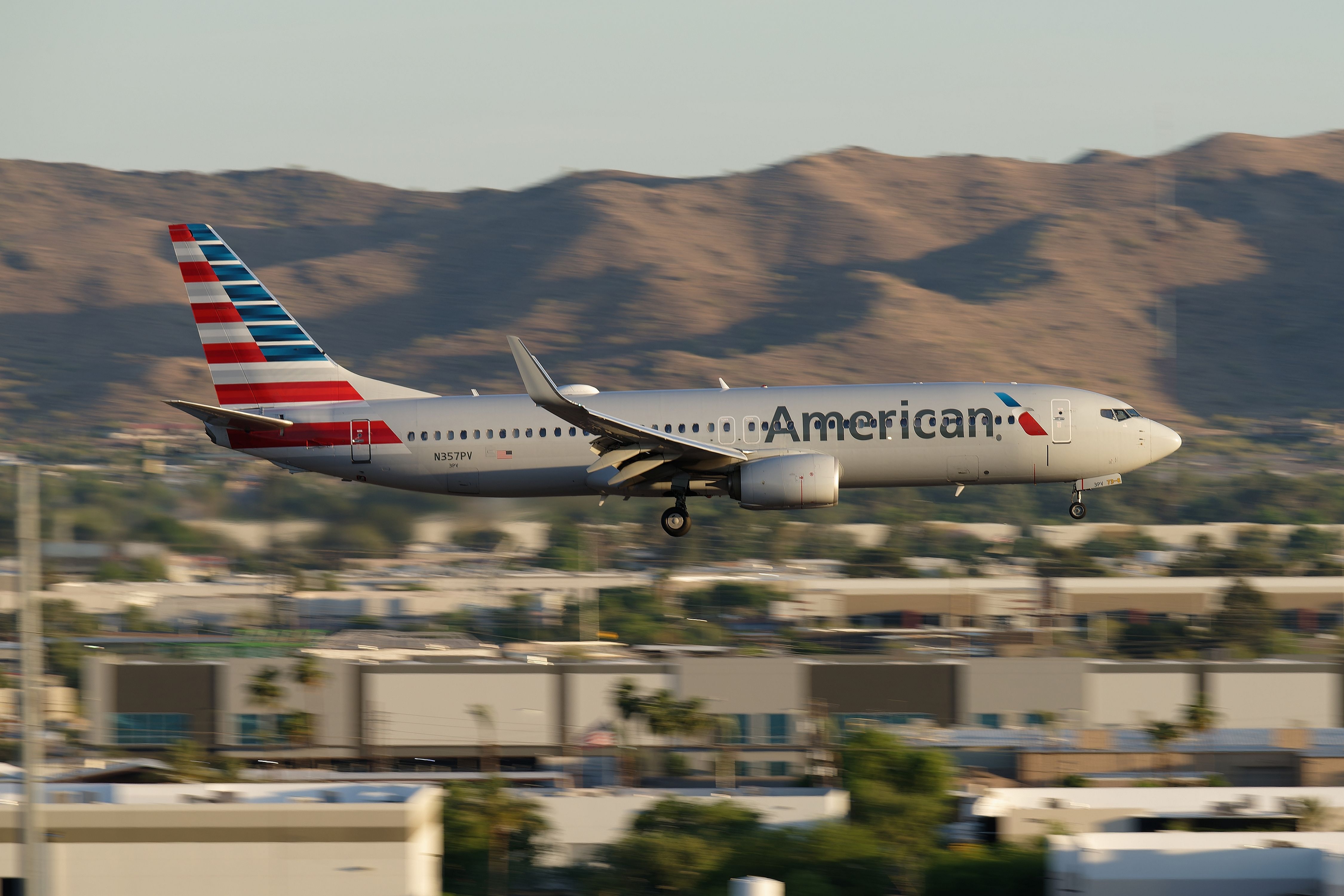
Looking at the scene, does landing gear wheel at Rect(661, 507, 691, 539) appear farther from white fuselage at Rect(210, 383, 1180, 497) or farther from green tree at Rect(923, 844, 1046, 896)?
green tree at Rect(923, 844, 1046, 896)

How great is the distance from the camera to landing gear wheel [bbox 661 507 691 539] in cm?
3819

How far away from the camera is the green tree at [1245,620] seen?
252 feet

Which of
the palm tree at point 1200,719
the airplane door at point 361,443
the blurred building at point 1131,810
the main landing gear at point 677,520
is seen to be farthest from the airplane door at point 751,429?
the palm tree at point 1200,719

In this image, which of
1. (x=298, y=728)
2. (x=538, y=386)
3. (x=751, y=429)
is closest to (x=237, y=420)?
(x=538, y=386)

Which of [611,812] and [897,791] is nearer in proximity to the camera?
[611,812]

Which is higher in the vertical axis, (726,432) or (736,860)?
(726,432)

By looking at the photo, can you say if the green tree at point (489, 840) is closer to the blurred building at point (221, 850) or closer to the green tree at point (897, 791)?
the green tree at point (897, 791)

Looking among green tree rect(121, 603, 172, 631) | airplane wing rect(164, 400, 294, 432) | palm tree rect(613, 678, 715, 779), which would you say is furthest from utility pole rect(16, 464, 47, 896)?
green tree rect(121, 603, 172, 631)

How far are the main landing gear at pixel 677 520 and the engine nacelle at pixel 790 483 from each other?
2214 millimetres

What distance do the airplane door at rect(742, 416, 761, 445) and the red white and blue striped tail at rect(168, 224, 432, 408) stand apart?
872 centimetres

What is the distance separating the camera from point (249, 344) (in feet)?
134

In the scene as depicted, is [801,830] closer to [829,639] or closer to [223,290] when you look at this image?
[223,290]

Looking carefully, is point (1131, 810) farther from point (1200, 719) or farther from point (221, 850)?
point (1200, 719)

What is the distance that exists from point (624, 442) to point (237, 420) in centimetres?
995
